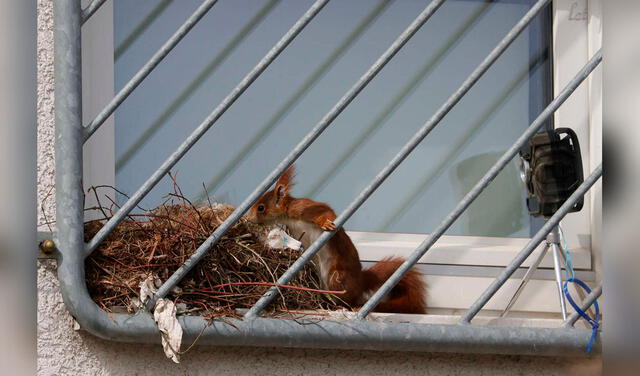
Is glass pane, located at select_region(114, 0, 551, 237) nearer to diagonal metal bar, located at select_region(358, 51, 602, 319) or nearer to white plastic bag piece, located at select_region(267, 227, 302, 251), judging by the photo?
white plastic bag piece, located at select_region(267, 227, 302, 251)

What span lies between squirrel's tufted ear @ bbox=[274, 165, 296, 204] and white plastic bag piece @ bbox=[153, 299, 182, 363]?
2.84ft

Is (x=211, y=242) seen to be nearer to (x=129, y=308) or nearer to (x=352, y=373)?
(x=129, y=308)

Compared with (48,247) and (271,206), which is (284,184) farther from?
(48,247)

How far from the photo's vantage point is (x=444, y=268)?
287 centimetres

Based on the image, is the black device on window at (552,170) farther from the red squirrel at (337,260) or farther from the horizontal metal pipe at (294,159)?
the horizontal metal pipe at (294,159)

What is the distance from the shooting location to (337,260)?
2.52 meters

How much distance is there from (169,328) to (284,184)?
38.6 inches

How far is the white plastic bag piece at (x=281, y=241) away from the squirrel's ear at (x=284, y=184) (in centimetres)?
28

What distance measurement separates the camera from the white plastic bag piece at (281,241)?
248cm

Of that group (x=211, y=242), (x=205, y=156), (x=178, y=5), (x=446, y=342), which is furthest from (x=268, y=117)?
(x=446, y=342)

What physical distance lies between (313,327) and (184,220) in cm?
48

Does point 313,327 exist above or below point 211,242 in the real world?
below

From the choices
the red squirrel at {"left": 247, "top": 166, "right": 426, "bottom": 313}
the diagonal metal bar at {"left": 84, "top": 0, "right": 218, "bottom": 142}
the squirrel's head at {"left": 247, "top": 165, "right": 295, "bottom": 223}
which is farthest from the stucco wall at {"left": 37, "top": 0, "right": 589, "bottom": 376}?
the squirrel's head at {"left": 247, "top": 165, "right": 295, "bottom": 223}

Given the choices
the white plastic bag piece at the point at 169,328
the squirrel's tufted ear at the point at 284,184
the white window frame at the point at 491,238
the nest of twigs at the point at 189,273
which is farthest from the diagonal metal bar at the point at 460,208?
the squirrel's tufted ear at the point at 284,184
